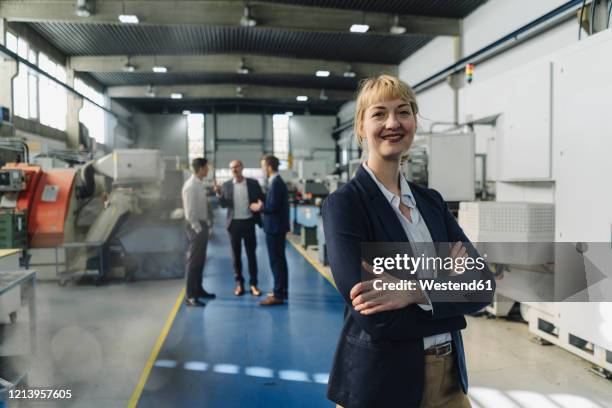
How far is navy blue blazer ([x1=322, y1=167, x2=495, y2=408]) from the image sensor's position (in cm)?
105

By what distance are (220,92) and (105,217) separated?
1020 cm

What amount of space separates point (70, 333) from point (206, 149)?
1531 cm

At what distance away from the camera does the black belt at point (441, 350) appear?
1.11 m

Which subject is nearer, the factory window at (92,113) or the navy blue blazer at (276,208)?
the navy blue blazer at (276,208)

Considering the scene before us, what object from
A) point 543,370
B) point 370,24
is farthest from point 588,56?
point 370,24

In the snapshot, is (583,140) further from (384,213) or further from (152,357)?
(152,357)

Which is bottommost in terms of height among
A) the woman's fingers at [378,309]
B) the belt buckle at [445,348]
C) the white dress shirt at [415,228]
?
the belt buckle at [445,348]

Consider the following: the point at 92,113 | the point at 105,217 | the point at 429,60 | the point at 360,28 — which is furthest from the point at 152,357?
the point at 92,113

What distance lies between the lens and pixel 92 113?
1379 centimetres

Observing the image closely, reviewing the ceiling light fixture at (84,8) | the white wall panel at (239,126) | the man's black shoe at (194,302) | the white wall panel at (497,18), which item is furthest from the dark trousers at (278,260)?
the white wall panel at (239,126)

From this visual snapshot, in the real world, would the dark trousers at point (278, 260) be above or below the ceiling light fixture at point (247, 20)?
below

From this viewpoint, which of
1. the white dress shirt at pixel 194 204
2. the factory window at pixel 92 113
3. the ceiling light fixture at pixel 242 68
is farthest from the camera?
the factory window at pixel 92 113

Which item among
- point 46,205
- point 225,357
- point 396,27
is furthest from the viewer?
point 396,27

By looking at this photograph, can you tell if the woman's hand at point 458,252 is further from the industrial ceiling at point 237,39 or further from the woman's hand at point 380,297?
the industrial ceiling at point 237,39
